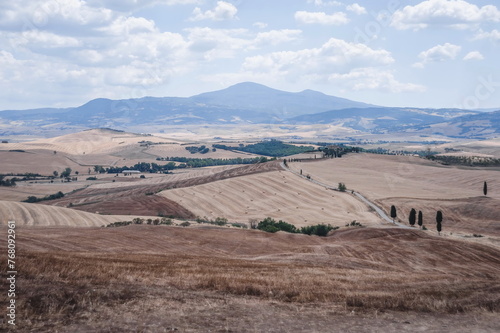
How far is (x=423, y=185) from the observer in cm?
13138

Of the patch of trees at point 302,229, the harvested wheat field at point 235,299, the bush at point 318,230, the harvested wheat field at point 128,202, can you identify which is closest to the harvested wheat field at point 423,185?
the bush at point 318,230

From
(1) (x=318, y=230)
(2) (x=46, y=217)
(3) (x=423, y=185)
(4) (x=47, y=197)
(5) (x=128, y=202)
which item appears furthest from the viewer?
(3) (x=423, y=185)

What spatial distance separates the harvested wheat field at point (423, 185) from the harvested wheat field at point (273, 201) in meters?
9.89

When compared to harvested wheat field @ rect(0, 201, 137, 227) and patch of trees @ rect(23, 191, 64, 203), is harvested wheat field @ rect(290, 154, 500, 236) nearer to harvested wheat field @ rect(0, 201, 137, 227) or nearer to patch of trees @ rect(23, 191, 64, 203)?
harvested wheat field @ rect(0, 201, 137, 227)

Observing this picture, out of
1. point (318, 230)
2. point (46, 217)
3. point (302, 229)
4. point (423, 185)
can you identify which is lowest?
point (302, 229)

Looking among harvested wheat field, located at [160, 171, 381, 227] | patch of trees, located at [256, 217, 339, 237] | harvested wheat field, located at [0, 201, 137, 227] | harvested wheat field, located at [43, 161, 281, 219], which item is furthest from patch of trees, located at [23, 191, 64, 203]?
patch of trees, located at [256, 217, 339, 237]

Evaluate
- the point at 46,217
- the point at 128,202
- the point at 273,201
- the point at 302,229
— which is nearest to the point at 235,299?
the point at 302,229

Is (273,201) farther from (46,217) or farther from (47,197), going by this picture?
(47,197)

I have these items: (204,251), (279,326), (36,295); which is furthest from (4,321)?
(204,251)

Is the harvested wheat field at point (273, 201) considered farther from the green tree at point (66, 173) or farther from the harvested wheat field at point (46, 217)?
the green tree at point (66, 173)

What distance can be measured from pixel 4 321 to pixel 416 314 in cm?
1507

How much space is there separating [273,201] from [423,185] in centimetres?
5184

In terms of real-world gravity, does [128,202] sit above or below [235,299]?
below

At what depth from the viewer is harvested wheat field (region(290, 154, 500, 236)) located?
296 ft
